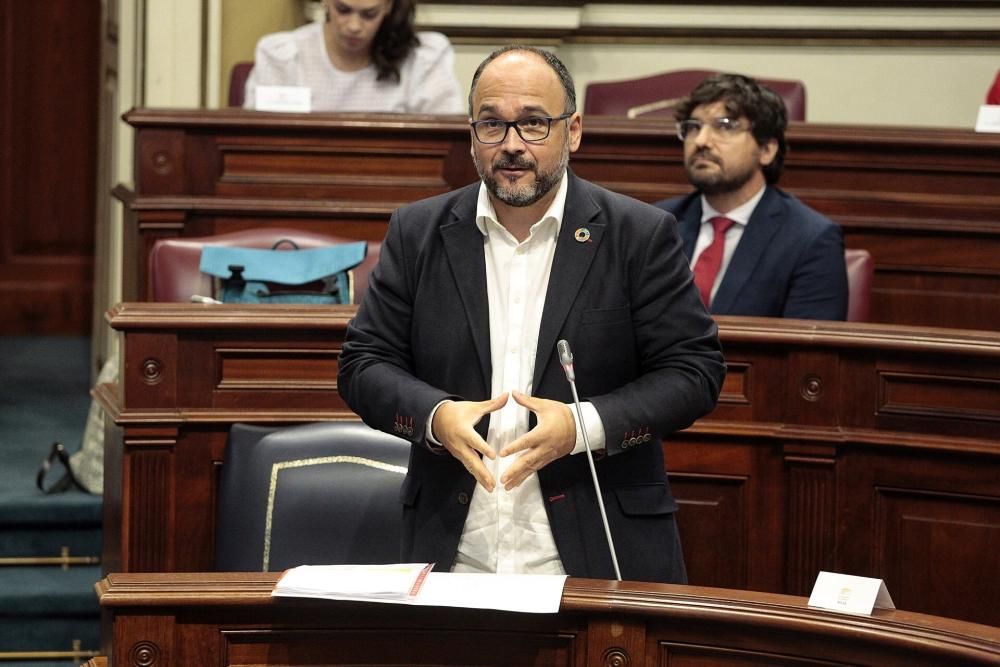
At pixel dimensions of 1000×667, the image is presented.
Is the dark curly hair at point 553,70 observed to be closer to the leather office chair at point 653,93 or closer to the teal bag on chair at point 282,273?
the teal bag on chair at point 282,273

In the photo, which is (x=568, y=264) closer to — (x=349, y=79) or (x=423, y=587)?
(x=423, y=587)

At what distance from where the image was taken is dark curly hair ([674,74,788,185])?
10.4 feet

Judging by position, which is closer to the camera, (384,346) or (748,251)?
(384,346)

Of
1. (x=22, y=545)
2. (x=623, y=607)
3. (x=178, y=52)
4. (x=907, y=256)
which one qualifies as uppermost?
(x=178, y=52)

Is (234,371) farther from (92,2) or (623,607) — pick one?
(92,2)

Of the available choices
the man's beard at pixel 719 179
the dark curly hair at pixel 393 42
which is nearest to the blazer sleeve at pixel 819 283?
the man's beard at pixel 719 179

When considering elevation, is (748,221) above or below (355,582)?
above

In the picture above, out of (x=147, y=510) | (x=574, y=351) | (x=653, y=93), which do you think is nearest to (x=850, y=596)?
(x=574, y=351)

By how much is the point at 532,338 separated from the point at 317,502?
1.63ft

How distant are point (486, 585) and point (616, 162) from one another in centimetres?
231

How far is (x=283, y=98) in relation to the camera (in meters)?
3.69

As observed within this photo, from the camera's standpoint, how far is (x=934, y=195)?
11.6 ft

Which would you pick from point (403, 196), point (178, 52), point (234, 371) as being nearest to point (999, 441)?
point (234, 371)

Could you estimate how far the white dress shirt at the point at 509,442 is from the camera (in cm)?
174
